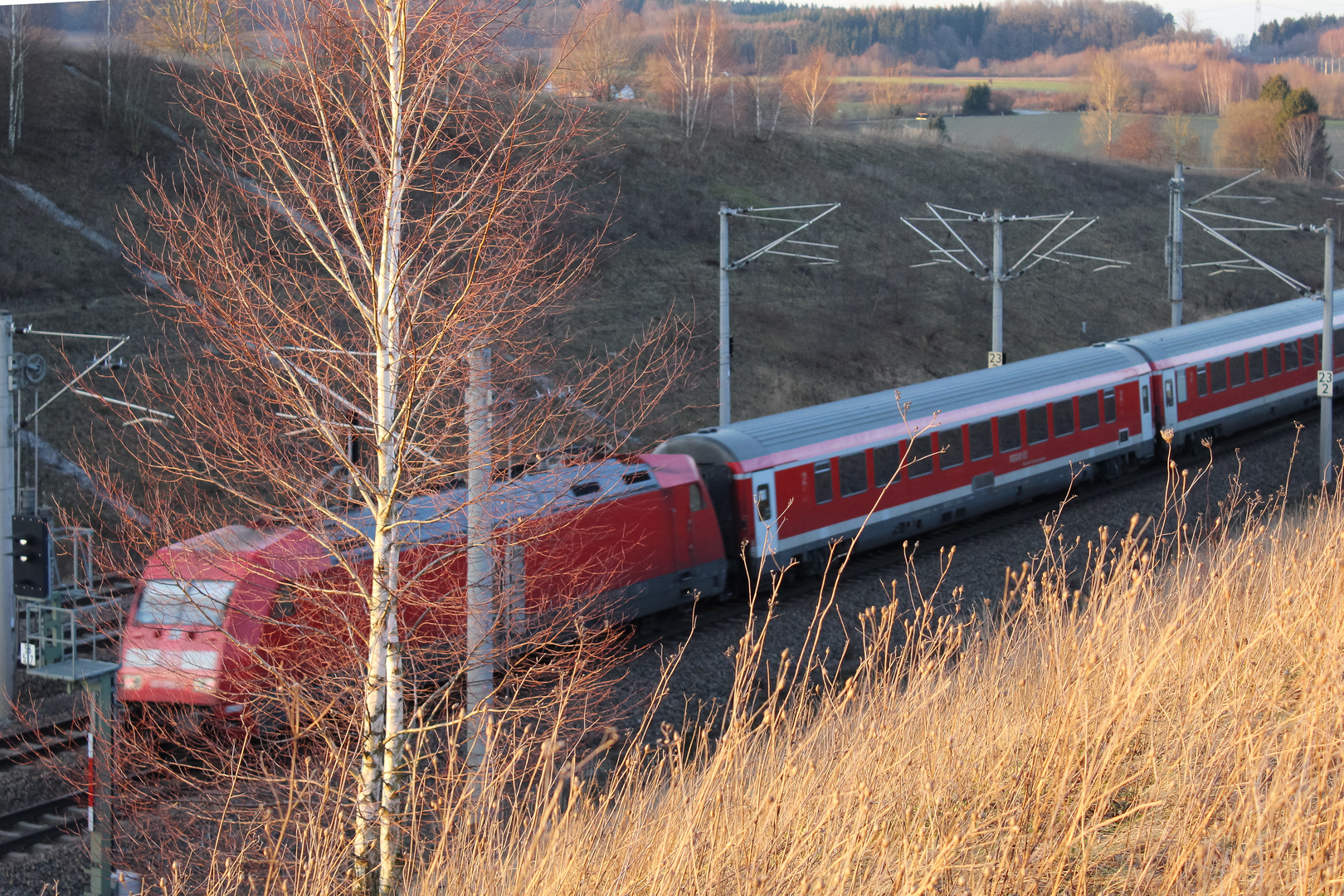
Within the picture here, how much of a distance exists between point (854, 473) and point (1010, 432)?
13.4 ft

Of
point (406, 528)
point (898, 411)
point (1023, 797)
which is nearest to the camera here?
point (1023, 797)

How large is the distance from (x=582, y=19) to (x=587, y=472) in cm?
298

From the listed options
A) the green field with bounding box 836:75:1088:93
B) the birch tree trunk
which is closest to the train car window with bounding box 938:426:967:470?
the birch tree trunk

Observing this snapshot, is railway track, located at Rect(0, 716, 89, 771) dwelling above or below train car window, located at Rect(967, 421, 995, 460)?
below

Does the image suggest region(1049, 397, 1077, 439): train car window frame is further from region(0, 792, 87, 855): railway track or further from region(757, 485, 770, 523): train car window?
region(0, 792, 87, 855): railway track

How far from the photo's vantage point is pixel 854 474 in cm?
1805

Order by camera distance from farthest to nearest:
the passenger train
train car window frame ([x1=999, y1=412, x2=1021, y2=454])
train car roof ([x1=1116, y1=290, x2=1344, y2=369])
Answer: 1. train car roof ([x1=1116, y1=290, x2=1344, y2=369])
2. train car window frame ([x1=999, y1=412, x2=1021, y2=454])
3. the passenger train

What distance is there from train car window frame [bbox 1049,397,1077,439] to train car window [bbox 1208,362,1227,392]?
16.3 ft

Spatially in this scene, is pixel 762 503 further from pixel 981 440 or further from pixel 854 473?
pixel 981 440

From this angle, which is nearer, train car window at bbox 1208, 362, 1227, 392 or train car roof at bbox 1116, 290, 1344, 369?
train car roof at bbox 1116, 290, 1344, 369

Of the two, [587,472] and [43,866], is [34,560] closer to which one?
[43,866]

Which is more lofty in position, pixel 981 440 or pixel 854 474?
pixel 981 440

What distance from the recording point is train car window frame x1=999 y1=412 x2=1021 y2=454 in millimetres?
20516

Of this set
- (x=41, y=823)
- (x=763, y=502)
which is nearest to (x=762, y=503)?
(x=763, y=502)
